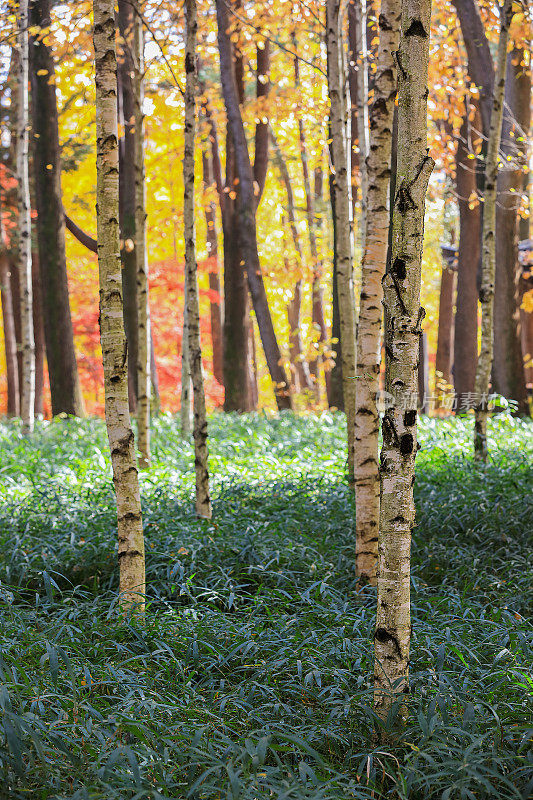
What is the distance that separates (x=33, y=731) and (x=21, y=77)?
9.18 meters

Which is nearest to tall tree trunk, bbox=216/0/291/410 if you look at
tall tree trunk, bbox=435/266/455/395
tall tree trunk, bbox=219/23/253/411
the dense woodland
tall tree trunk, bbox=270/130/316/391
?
tall tree trunk, bbox=219/23/253/411

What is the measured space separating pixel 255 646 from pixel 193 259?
10.6 ft

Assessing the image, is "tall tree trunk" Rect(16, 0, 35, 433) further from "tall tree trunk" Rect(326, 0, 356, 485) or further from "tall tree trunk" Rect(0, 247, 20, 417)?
"tall tree trunk" Rect(0, 247, 20, 417)

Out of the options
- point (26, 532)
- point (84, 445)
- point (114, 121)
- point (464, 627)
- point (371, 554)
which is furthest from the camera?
point (84, 445)

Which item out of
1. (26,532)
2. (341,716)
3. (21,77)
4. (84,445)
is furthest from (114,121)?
(21,77)

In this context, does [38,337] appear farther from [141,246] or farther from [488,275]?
[488,275]

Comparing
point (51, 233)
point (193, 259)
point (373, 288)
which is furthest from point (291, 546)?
point (51, 233)

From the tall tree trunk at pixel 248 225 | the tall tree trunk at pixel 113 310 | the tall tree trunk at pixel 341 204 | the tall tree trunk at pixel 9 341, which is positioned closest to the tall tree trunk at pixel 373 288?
the tall tree trunk at pixel 341 204

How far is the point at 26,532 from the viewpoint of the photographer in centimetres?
536

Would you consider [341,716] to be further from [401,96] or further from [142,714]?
[401,96]

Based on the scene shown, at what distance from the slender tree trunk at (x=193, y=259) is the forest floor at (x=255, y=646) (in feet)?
1.04

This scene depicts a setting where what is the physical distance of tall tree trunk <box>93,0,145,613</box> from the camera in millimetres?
4102

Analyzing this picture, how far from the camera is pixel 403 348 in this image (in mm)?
2857

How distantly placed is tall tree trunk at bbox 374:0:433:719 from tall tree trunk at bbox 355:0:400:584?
1.63m
